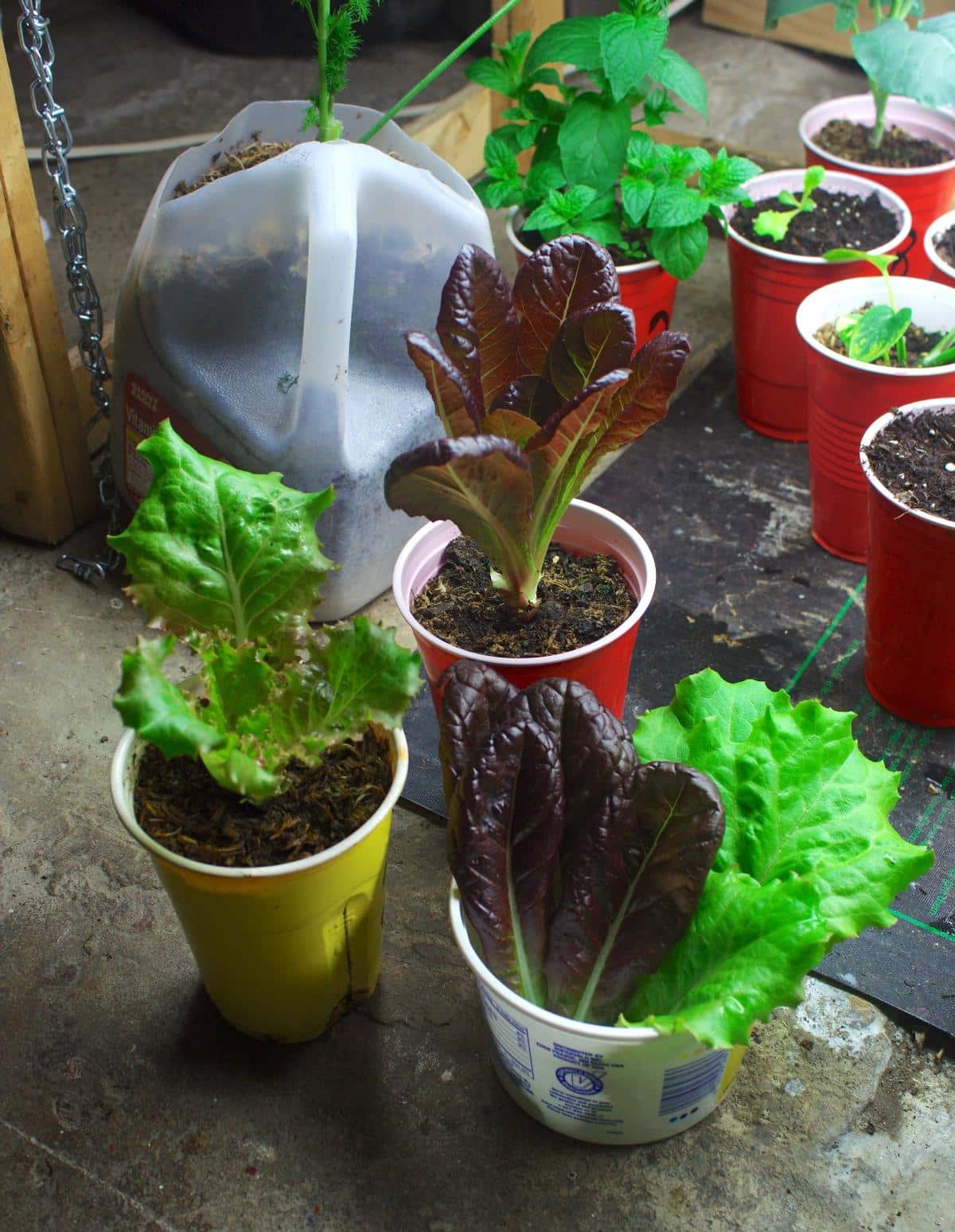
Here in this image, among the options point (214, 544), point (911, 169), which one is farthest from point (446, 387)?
point (911, 169)

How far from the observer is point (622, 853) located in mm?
1155

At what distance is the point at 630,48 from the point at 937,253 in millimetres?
688

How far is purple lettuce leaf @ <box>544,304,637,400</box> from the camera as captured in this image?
123 centimetres

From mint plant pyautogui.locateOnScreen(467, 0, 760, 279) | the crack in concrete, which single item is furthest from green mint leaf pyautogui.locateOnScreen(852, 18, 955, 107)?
the crack in concrete

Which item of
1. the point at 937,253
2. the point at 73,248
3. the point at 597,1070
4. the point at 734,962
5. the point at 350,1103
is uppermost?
the point at 73,248

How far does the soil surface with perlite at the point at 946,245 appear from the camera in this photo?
2150mm

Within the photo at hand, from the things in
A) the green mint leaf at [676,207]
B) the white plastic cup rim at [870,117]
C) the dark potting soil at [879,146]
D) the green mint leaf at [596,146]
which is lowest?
the dark potting soil at [879,146]

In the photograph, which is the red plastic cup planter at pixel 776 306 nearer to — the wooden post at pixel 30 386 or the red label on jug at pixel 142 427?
the red label on jug at pixel 142 427

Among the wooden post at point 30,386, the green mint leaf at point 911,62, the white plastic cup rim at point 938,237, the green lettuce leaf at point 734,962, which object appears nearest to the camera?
the green lettuce leaf at point 734,962

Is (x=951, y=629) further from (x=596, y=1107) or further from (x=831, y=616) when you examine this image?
(x=596, y=1107)

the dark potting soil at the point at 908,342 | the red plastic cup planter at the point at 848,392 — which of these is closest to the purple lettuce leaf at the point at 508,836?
the red plastic cup planter at the point at 848,392

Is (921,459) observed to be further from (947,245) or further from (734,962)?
(734,962)

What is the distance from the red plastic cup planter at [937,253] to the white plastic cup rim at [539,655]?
39.0 inches

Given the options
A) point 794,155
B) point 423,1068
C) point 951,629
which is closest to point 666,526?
point 951,629
